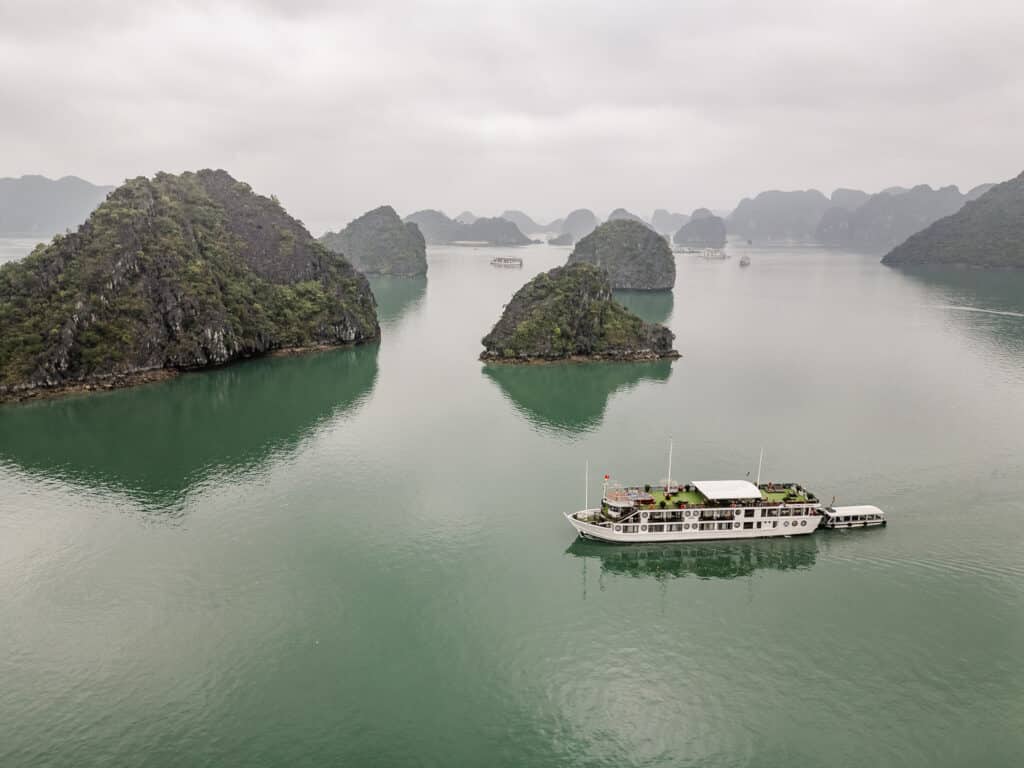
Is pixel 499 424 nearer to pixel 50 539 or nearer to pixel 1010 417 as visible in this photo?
pixel 50 539

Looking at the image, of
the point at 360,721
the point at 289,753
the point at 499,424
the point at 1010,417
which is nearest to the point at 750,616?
the point at 360,721

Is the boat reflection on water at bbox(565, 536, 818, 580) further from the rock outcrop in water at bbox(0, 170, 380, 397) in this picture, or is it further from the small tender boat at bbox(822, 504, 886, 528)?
the rock outcrop in water at bbox(0, 170, 380, 397)

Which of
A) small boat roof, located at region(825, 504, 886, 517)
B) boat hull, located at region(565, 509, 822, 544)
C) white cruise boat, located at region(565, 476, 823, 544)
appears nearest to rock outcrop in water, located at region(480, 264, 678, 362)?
white cruise boat, located at region(565, 476, 823, 544)

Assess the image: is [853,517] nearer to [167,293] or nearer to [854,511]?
[854,511]

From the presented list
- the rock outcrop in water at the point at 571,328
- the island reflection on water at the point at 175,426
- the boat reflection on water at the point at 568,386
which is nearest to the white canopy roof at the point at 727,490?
the boat reflection on water at the point at 568,386

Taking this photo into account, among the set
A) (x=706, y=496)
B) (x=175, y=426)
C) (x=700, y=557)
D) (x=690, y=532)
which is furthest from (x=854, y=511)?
(x=175, y=426)

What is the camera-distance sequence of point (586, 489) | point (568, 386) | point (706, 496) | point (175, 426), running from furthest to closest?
point (568, 386), point (175, 426), point (586, 489), point (706, 496)

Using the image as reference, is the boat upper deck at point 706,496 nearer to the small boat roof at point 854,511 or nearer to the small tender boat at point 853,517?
the small boat roof at point 854,511
